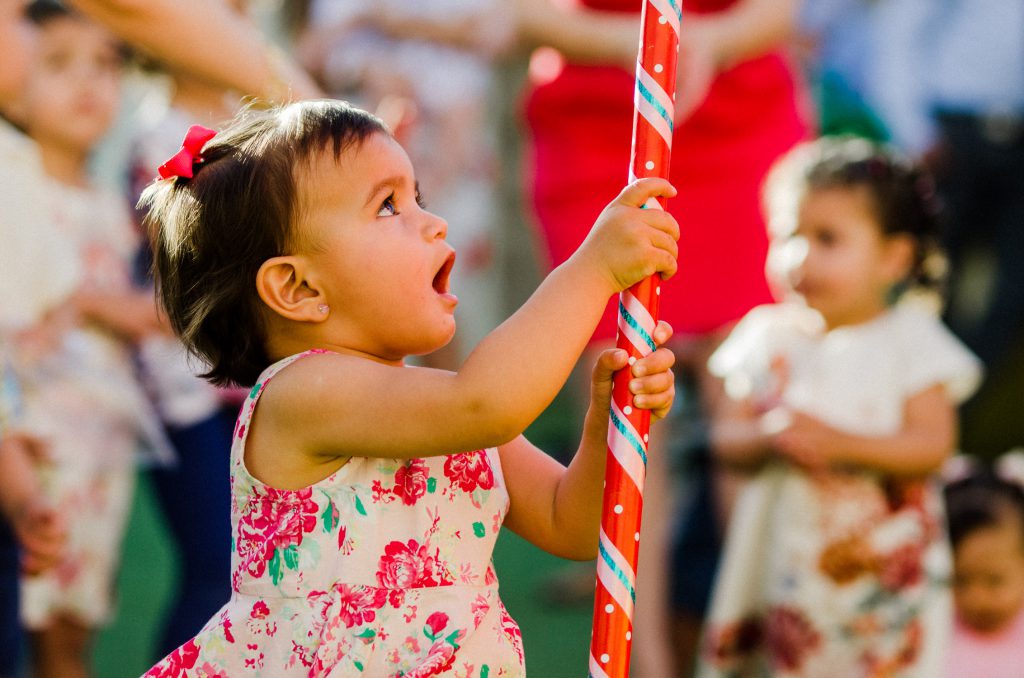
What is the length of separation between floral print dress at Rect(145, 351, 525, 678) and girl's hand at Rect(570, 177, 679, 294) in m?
0.31

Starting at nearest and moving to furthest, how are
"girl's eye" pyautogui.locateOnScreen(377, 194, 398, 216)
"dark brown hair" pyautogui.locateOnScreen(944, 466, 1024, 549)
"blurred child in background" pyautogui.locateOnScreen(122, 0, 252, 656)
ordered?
1. "girl's eye" pyautogui.locateOnScreen(377, 194, 398, 216)
2. "blurred child in background" pyautogui.locateOnScreen(122, 0, 252, 656)
3. "dark brown hair" pyautogui.locateOnScreen(944, 466, 1024, 549)

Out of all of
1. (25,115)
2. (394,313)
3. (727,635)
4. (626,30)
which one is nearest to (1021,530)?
(727,635)

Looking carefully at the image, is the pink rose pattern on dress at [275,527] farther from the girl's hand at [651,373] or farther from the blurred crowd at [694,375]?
the blurred crowd at [694,375]

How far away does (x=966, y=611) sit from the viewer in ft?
10.5

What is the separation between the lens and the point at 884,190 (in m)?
3.18

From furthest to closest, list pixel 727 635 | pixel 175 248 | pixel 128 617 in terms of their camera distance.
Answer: pixel 128 617
pixel 727 635
pixel 175 248

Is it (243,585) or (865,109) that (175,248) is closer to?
(243,585)

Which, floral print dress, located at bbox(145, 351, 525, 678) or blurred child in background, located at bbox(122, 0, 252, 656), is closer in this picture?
floral print dress, located at bbox(145, 351, 525, 678)

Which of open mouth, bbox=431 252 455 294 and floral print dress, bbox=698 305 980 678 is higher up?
open mouth, bbox=431 252 455 294

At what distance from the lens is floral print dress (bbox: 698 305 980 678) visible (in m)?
2.94

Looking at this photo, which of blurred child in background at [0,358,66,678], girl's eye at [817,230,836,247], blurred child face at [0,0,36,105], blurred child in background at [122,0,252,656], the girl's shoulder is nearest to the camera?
blurred child in background at [0,358,66,678]

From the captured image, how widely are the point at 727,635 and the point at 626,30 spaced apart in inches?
53.5

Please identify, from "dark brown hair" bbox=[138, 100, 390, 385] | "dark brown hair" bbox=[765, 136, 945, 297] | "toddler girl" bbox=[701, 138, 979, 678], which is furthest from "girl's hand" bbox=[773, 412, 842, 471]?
"dark brown hair" bbox=[138, 100, 390, 385]

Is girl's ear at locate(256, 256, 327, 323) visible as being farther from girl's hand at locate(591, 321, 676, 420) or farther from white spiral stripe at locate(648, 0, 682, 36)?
white spiral stripe at locate(648, 0, 682, 36)
